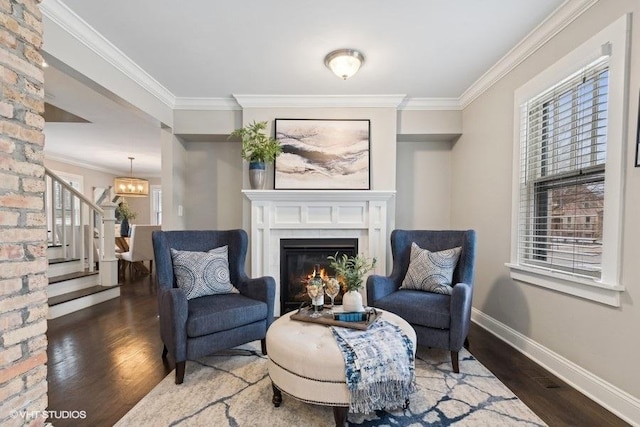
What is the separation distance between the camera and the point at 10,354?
4.30ft

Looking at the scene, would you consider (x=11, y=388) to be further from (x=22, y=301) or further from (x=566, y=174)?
(x=566, y=174)

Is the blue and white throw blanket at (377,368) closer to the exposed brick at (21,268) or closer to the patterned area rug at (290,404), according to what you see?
the patterned area rug at (290,404)

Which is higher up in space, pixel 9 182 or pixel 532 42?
pixel 532 42

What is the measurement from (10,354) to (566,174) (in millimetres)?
3284

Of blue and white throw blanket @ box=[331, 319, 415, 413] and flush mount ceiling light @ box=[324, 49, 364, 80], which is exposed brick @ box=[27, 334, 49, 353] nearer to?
blue and white throw blanket @ box=[331, 319, 415, 413]

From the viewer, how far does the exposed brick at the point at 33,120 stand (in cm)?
141

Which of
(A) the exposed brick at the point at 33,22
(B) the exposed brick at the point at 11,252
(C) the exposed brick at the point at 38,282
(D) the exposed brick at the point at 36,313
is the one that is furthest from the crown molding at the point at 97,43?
(D) the exposed brick at the point at 36,313

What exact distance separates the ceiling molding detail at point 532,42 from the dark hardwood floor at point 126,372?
2409mm

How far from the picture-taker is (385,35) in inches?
93.5

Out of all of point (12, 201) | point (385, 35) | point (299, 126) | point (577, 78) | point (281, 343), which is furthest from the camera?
point (299, 126)

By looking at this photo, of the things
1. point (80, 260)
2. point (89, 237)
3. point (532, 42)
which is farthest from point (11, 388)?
point (89, 237)

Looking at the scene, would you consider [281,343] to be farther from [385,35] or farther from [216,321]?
[385,35]

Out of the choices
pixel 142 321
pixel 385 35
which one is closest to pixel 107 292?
pixel 142 321

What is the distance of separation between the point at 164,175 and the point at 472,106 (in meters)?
3.62
